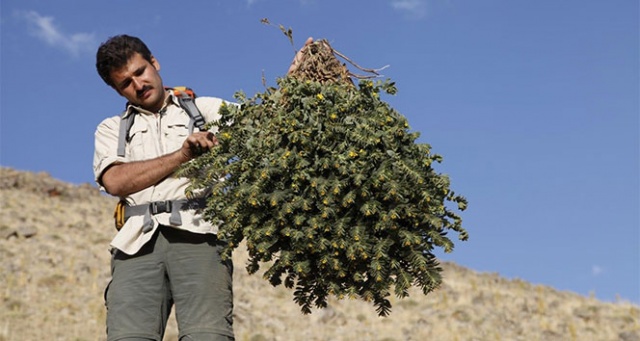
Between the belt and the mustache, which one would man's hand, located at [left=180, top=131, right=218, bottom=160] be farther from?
the mustache

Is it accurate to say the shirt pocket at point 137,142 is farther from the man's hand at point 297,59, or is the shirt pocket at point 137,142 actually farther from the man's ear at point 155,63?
the man's hand at point 297,59

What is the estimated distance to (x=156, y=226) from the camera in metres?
4.73

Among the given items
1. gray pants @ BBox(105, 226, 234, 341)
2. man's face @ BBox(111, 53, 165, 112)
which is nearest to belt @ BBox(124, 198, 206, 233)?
gray pants @ BBox(105, 226, 234, 341)

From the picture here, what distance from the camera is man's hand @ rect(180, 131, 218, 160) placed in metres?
4.49

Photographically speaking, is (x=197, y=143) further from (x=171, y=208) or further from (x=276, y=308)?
(x=276, y=308)

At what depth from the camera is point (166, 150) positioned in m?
4.93

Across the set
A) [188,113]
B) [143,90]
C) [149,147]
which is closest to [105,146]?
[149,147]

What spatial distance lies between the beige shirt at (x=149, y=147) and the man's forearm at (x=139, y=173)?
0.21 feet

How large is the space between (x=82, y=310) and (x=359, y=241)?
14.4m

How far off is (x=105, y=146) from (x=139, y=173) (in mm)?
480

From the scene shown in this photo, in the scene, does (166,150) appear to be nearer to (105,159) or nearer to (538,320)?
(105,159)

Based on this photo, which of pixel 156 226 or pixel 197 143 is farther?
pixel 156 226

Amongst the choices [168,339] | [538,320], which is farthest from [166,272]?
[538,320]

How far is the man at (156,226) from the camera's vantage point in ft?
15.2
